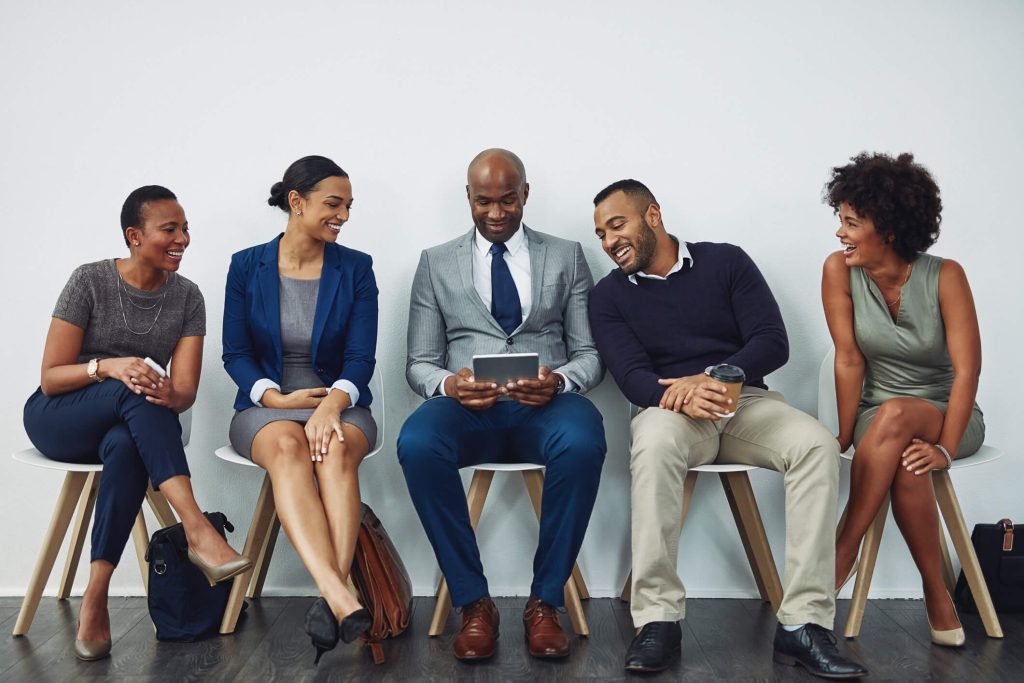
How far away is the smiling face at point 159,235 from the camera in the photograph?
2.83m

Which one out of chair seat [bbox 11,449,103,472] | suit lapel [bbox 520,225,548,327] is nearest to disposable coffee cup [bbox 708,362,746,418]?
suit lapel [bbox 520,225,548,327]

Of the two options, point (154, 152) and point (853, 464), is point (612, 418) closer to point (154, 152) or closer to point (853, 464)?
point (853, 464)

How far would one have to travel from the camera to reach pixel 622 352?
2898 millimetres

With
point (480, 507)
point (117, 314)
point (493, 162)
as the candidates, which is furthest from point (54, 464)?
point (493, 162)

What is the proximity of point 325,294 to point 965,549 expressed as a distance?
2115 millimetres

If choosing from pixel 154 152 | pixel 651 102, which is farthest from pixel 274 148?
pixel 651 102

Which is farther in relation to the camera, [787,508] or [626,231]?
[626,231]

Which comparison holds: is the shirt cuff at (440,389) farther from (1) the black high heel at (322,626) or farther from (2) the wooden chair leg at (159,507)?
(2) the wooden chair leg at (159,507)

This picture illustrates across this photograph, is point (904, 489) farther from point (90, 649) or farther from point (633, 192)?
point (90, 649)

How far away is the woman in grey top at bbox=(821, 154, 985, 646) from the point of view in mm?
2652

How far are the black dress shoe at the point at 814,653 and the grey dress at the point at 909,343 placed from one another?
0.69 meters

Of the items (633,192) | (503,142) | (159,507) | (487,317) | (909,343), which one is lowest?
(159,507)

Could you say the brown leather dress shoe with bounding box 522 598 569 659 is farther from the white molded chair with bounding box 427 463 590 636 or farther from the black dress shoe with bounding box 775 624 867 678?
the black dress shoe with bounding box 775 624 867 678

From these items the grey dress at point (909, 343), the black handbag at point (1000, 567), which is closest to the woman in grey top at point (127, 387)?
the grey dress at point (909, 343)
